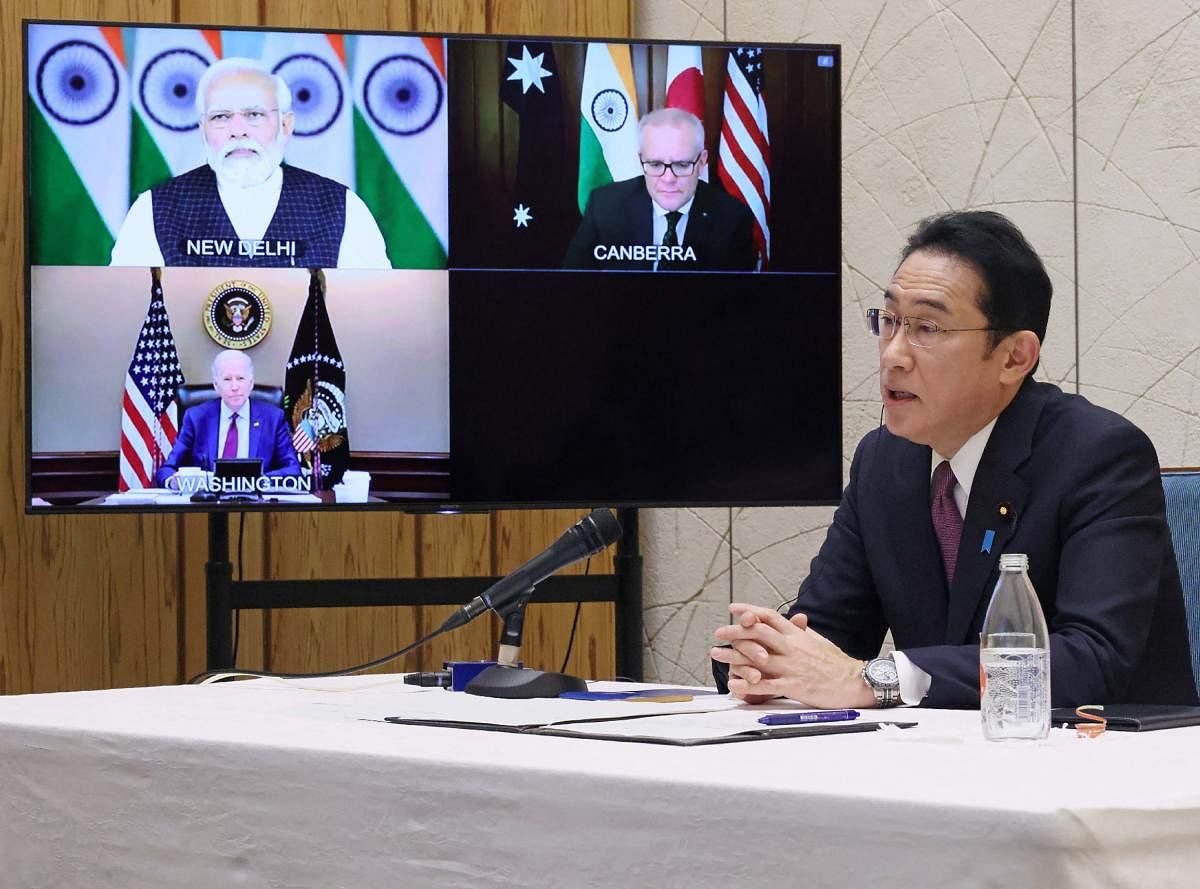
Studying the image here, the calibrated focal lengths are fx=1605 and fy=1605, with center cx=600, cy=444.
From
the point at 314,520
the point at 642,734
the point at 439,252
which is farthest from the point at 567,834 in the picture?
the point at 314,520

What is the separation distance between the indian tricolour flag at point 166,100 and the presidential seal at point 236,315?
0.24 m

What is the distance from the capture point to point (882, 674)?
1750mm

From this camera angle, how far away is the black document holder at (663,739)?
4.45ft

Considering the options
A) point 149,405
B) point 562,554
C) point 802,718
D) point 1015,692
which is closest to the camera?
point 1015,692

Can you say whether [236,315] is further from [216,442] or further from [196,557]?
[196,557]

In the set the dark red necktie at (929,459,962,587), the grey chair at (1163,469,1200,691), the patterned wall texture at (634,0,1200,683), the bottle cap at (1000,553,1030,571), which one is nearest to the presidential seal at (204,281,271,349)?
the patterned wall texture at (634,0,1200,683)

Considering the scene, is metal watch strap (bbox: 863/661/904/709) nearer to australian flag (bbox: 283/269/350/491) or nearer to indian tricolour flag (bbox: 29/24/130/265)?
australian flag (bbox: 283/269/350/491)

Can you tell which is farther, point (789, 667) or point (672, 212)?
point (672, 212)

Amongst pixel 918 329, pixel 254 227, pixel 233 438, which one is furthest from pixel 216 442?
pixel 918 329

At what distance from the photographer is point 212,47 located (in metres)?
2.95

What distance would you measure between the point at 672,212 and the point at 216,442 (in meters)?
0.96

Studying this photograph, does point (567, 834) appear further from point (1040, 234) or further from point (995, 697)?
point (1040, 234)

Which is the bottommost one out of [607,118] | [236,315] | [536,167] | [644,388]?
[644,388]

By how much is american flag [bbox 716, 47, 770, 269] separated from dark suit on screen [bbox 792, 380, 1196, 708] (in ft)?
2.94
